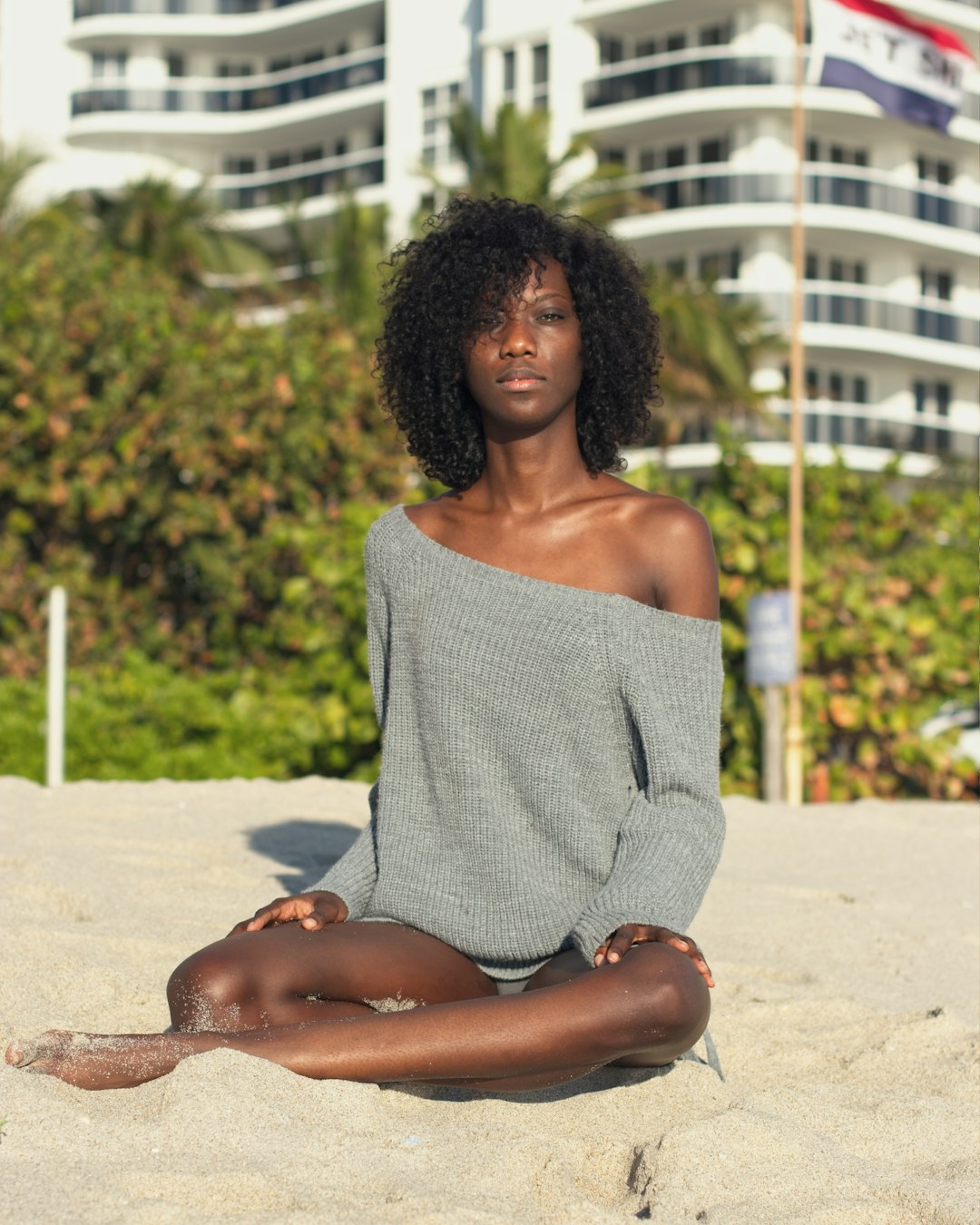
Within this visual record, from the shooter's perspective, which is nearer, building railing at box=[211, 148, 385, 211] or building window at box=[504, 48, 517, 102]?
building window at box=[504, 48, 517, 102]

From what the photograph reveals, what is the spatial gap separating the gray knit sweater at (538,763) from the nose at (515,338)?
0.42 m

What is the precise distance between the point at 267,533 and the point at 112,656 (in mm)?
1423

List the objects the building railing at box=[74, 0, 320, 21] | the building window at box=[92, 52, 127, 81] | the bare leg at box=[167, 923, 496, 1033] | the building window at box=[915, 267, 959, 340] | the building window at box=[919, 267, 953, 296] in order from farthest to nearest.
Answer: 1. the building window at box=[92, 52, 127, 81]
2. the building railing at box=[74, 0, 320, 21]
3. the building window at box=[919, 267, 953, 296]
4. the building window at box=[915, 267, 959, 340]
5. the bare leg at box=[167, 923, 496, 1033]

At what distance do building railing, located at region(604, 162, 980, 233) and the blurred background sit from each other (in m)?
0.09

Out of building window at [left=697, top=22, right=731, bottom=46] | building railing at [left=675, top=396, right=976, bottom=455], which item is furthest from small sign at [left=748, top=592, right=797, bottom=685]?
building window at [left=697, top=22, right=731, bottom=46]

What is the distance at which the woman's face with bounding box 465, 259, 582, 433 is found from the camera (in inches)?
121

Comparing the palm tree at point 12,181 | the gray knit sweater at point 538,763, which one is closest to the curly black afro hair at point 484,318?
the gray knit sweater at point 538,763

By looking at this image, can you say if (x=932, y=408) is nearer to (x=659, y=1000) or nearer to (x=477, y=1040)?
(x=659, y=1000)

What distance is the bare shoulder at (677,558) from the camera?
2998mm

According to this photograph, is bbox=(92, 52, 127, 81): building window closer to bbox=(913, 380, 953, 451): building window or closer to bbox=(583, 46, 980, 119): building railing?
bbox=(583, 46, 980, 119): building railing

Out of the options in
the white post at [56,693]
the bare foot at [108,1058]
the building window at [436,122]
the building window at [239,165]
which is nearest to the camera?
the bare foot at [108,1058]

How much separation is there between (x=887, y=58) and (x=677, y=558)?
13.8m

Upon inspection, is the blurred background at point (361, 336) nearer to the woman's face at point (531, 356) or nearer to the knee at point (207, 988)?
the woman's face at point (531, 356)

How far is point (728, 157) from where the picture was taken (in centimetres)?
3716
